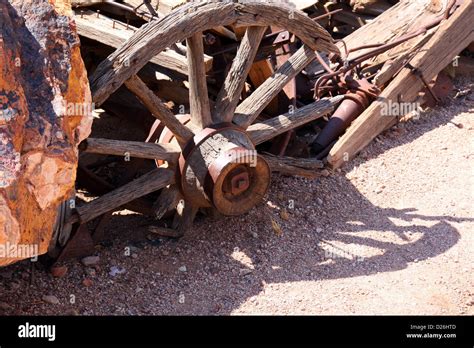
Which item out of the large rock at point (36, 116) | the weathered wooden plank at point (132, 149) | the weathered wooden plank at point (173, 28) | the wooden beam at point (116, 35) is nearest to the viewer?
the large rock at point (36, 116)

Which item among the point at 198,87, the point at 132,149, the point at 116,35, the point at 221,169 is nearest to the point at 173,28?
the point at 198,87

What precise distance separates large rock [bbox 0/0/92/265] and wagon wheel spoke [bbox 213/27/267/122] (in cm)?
121

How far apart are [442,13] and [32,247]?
431 cm

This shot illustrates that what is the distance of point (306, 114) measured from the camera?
5672mm

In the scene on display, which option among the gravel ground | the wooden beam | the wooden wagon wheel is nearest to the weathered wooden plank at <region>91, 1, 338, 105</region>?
the wooden wagon wheel

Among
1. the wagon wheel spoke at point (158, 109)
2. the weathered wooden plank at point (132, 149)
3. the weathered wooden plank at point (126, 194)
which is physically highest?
the wagon wheel spoke at point (158, 109)

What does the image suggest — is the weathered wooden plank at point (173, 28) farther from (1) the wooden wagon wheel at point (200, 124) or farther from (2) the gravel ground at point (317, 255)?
(2) the gravel ground at point (317, 255)

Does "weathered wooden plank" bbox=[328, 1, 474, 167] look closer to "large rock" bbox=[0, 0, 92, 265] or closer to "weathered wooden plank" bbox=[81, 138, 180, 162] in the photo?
"weathered wooden plank" bbox=[81, 138, 180, 162]

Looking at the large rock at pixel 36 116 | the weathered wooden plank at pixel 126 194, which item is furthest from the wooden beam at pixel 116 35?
the large rock at pixel 36 116

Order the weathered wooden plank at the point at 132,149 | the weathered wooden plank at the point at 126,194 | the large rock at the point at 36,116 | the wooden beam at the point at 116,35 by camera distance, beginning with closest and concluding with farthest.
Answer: the large rock at the point at 36,116 → the weathered wooden plank at the point at 132,149 → the weathered wooden plank at the point at 126,194 → the wooden beam at the point at 116,35

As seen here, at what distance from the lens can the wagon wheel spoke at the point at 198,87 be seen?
496cm

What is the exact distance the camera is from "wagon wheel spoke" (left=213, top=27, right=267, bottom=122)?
5188mm

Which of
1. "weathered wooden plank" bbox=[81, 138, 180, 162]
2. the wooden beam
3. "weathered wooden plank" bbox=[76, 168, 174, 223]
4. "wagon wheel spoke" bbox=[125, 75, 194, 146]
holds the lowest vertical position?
"weathered wooden plank" bbox=[76, 168, 174, 223]

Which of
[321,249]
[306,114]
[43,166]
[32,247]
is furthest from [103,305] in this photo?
[306,114]
